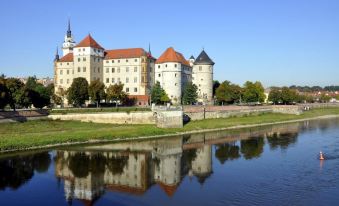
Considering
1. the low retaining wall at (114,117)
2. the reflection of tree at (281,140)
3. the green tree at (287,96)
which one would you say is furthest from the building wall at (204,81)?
the reflection of tree at (281,140)

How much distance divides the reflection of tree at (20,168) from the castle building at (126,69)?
122ft

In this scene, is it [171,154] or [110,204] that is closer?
[110,204]

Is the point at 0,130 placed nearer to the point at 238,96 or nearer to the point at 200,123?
the point at 200,123

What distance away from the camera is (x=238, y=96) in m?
81.2

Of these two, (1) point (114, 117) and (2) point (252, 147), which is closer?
(2) point (252, 147)

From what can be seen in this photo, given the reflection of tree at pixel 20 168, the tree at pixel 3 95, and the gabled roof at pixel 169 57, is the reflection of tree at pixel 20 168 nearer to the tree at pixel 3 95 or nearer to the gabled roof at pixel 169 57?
the tree at pixel 3 95

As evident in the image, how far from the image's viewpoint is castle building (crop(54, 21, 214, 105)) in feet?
224

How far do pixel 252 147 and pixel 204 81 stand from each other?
39.9 meters

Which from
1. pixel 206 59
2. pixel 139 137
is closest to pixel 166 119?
pixel 139 137

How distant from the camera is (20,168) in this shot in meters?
28.1

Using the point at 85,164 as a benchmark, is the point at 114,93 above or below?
above

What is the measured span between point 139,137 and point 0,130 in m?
13.2

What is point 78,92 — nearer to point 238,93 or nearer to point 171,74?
point 171,74

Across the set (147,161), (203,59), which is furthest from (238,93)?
(147,161)
